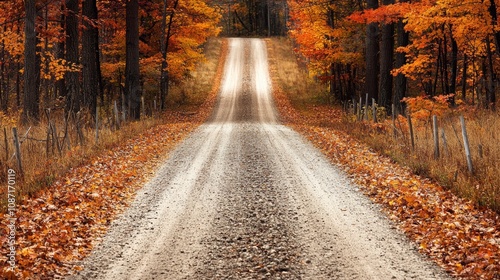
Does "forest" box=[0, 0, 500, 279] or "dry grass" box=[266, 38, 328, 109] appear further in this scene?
"dry grass" box=[266, 38, 328, 109]

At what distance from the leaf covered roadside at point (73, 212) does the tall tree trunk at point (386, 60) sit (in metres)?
11.6

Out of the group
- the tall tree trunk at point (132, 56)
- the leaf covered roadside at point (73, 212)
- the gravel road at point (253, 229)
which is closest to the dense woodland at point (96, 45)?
the tall tree trunk at point (132, 56)

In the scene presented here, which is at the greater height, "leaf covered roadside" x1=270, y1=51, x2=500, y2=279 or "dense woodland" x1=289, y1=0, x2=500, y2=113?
"dense woodland" x1=289, y1=0, x2=500, y2=113

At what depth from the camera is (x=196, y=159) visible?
583 inches

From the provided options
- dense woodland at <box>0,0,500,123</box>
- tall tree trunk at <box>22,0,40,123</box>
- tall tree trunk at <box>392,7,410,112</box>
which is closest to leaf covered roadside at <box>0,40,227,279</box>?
dense woodland at <box>0,0,500,123</box>

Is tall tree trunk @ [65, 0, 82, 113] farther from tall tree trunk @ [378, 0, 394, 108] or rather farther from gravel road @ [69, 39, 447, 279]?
tall tree trunk @ [378, 0, 394, 108]

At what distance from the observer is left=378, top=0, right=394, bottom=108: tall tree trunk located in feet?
71.8

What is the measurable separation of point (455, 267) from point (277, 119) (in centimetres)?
2523

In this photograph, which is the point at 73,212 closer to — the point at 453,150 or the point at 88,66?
the point at 453,150

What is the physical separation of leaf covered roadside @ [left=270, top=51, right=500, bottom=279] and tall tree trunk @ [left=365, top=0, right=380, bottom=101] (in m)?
10.6

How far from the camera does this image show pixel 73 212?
29.8ft

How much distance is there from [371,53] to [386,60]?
2315 millimetres

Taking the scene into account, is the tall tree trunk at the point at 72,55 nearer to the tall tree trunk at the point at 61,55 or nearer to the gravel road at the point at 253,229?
the gravel road at the point at 253,229

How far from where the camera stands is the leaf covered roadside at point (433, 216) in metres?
6.87
